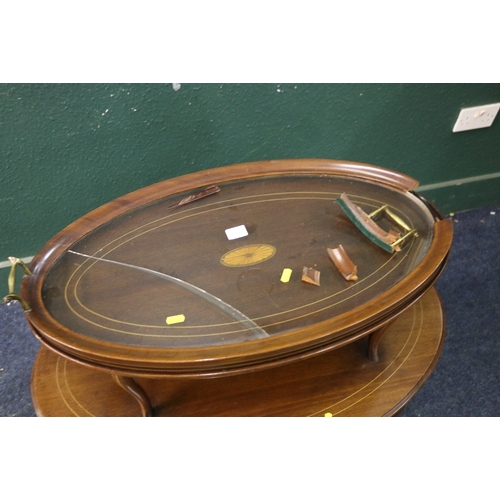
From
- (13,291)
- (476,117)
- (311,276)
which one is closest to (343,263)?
(311,276)

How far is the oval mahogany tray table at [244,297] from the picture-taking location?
899 millimetres

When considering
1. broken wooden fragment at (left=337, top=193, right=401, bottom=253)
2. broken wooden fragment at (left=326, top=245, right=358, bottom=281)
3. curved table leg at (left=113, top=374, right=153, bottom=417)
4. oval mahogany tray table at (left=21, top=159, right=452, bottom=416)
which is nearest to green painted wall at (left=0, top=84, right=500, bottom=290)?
oval mahogany tray table at (left=21, top=159, right=452, bottom=416)

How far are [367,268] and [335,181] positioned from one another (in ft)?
1.15

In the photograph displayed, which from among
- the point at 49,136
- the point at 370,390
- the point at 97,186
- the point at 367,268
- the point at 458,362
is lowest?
the point at 458,362

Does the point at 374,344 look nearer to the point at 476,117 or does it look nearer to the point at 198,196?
the point at 198,196

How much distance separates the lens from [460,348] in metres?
1.53

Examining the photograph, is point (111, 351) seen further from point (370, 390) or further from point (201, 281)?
point (370, 390)

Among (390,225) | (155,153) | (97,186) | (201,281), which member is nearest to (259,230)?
(201,281)

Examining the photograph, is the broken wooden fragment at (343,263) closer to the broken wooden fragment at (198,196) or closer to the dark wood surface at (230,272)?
the dark wood surface at (230,272)

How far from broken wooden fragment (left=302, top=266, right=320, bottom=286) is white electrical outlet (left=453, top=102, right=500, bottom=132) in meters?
1.19

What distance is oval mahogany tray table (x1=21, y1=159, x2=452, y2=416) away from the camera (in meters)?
0.90

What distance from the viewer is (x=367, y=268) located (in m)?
1.05

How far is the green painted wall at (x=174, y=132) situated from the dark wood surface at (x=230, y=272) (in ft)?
0.95

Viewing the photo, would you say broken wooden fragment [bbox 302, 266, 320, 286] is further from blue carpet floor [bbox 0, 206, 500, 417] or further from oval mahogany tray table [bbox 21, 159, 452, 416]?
blue carpet floor [bbox 0, 206, 500, 417]
